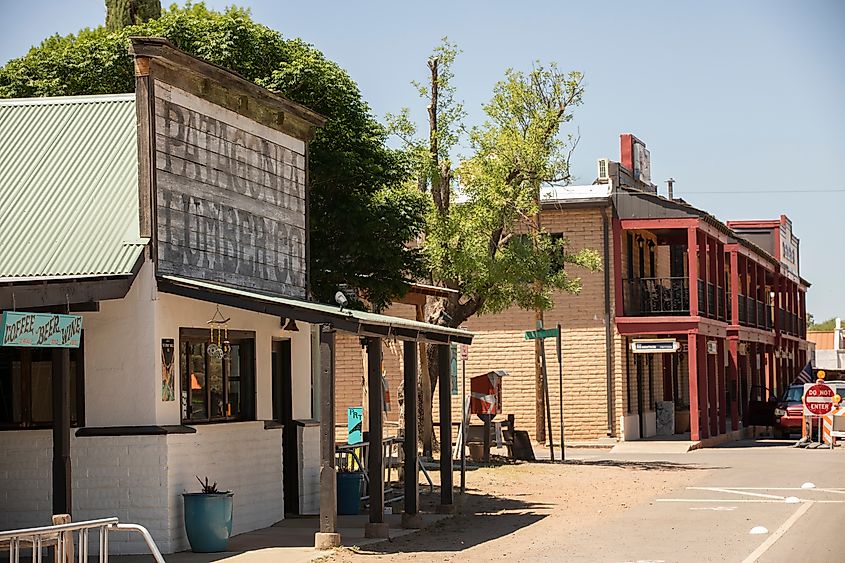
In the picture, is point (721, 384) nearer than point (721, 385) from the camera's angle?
No

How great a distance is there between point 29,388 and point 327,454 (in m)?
3.51

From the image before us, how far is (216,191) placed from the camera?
16859 mm

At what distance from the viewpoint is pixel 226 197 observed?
→ 17156 mm

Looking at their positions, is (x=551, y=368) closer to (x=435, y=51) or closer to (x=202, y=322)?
(x=435, y=51)

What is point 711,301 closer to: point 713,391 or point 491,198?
point 713,391

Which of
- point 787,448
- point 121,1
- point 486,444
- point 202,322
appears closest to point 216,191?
point 202,322

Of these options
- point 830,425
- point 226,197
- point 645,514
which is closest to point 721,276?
point 830,425

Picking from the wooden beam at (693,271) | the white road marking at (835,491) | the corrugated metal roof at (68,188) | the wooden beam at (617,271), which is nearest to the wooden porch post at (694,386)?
the wooden beam at (693,271)

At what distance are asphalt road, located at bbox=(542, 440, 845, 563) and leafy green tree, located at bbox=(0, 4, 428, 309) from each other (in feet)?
23.5

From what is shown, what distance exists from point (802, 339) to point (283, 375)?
46997mm

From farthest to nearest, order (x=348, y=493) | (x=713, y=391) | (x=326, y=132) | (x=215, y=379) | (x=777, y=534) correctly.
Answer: (x=713, y=391)
(x=326, y=132)
(x=348, y=493)
(x=215, y=379)
(x=777, y=534)

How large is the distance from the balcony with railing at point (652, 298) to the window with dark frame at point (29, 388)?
75.4 feet

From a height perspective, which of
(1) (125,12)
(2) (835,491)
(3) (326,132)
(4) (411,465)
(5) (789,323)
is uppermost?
(1) (125,12)

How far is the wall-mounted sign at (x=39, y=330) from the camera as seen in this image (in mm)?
11312
